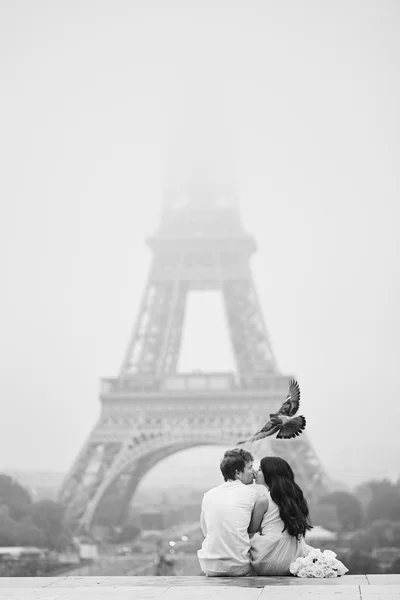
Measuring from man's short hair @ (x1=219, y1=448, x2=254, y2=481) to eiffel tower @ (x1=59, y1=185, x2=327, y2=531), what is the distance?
19270mm

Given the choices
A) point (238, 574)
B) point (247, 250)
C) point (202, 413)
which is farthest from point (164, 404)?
point (238, 574)

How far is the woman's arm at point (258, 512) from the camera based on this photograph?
5078 mm

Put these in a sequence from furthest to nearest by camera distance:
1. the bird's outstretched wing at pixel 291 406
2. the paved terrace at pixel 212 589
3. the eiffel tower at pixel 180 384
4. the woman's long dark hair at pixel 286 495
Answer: the eiffel tower at pixel 180 384
the bird's outstretched wing at pixel 291 406
the woman's long dark hair at pixel 286 495
the paved terrace at pixel 212 589

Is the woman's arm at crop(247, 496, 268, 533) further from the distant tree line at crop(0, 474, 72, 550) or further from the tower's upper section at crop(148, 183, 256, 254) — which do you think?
the tower's upper section at crop(148, 183, 256, 254)

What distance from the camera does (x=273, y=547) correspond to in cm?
509

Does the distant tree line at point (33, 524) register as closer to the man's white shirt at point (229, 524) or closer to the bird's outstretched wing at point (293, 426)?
the man's white shirt at point (229, 524)

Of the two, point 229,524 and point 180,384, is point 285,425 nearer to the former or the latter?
point 229,524

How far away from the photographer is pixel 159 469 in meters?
37.5

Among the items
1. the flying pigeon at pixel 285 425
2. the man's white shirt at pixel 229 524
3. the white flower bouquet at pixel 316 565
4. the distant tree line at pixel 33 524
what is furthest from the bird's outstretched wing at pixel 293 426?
the distant tree line at pixel 33 524

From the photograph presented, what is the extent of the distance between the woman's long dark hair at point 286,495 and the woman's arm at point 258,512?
0.08 m

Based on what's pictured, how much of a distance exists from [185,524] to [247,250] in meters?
12.5

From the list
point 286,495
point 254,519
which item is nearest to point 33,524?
point 254,519

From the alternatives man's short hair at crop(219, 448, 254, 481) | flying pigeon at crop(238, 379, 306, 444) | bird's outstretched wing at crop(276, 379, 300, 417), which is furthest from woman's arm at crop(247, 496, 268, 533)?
bird's outstretched wing at crop(276, 379, 300, 417)

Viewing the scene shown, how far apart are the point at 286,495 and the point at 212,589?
0.70 m
